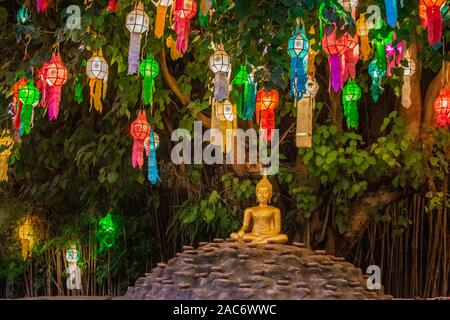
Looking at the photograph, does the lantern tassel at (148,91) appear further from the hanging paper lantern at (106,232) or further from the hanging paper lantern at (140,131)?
the hanging paper lantern at (106,232)

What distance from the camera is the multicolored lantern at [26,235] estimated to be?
7953 mm

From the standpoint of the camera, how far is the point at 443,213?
21.8 feet

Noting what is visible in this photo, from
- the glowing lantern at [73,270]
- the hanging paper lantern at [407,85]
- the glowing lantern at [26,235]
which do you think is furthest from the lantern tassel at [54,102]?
the glowing lantern at [26,235]

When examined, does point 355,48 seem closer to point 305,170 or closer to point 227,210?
point 305,170

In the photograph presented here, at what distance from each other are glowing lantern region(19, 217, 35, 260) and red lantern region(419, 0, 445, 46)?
198 inches

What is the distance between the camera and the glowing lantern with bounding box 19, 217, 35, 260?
7.95 metres

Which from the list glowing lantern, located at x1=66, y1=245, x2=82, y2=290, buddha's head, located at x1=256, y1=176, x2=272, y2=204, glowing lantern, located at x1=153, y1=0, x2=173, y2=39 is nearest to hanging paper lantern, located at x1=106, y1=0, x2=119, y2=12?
glowing lantern, located at x1=153, y1=0, x2=173, y2=39

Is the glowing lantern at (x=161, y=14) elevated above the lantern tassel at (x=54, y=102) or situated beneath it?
elevated above

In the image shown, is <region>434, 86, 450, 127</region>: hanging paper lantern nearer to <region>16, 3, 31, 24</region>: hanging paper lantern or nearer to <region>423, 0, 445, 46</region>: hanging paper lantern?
<region>423, 0, 445, 46</region>: hanging paper lantern

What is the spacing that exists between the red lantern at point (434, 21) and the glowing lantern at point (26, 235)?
16.5 feet

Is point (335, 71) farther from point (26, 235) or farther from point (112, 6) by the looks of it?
point (26, 235)

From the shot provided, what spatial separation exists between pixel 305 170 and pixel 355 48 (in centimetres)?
194

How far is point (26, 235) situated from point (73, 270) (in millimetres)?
569

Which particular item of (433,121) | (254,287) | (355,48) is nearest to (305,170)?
(433,121)
